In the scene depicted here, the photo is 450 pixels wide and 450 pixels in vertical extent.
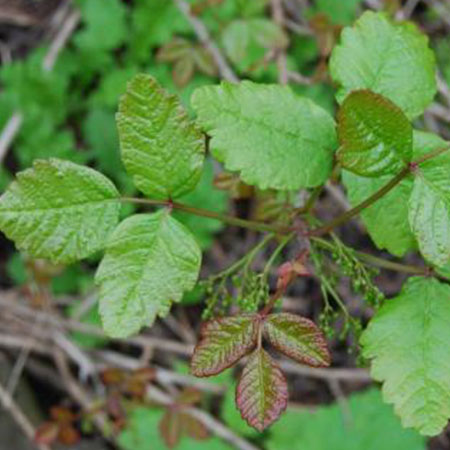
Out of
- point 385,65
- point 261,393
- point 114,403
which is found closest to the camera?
point 261,393

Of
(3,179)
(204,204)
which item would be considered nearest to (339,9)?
(204,204)

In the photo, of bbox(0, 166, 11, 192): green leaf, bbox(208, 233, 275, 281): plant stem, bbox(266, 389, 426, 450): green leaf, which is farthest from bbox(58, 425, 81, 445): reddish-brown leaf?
bbox(208, 233, 275, 281): plant stem

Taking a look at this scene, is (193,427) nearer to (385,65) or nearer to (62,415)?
(62,415)

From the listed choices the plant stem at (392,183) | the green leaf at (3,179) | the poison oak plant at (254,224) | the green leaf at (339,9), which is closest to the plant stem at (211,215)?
the poison oak plant at (254,224)

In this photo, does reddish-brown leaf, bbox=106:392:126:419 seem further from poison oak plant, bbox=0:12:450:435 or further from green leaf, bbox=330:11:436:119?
green leaf, bbox=330:11:436:119

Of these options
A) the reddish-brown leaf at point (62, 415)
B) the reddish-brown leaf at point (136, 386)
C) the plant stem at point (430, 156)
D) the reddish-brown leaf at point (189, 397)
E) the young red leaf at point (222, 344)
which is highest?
the plant stem at point (430, 156)

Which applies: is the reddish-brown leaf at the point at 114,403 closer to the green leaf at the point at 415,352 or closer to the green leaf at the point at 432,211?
the green leaf at the point at 415,352
